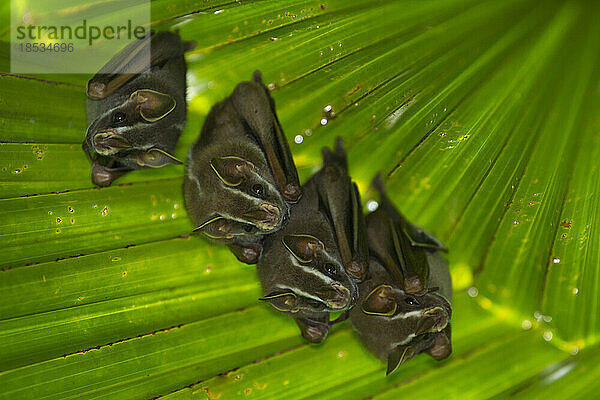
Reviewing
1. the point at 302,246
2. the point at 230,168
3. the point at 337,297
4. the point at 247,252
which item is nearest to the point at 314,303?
the point at 337,297

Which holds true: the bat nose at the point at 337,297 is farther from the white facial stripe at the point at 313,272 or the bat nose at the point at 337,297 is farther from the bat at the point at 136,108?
the bat at the point at 136,108

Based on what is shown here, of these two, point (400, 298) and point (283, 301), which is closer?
point (283, 301)

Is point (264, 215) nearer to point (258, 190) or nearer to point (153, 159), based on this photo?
point (258, 190)

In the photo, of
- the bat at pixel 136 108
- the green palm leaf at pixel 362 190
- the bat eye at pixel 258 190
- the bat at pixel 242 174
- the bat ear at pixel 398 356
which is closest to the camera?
the green palm leaf at pixel 362 190

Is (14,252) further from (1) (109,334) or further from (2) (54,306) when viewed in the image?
(1) (109,334)

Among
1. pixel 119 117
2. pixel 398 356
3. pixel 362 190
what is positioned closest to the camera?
pixel 398 356

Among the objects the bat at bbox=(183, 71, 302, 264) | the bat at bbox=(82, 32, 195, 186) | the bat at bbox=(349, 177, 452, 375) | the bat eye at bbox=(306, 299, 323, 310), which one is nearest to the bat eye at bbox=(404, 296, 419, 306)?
the bat at bbox=(349, 177, 452, 375)

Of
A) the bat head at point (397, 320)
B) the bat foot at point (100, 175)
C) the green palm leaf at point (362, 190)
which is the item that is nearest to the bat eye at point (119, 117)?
the green palm leaf at point (362, 190)
